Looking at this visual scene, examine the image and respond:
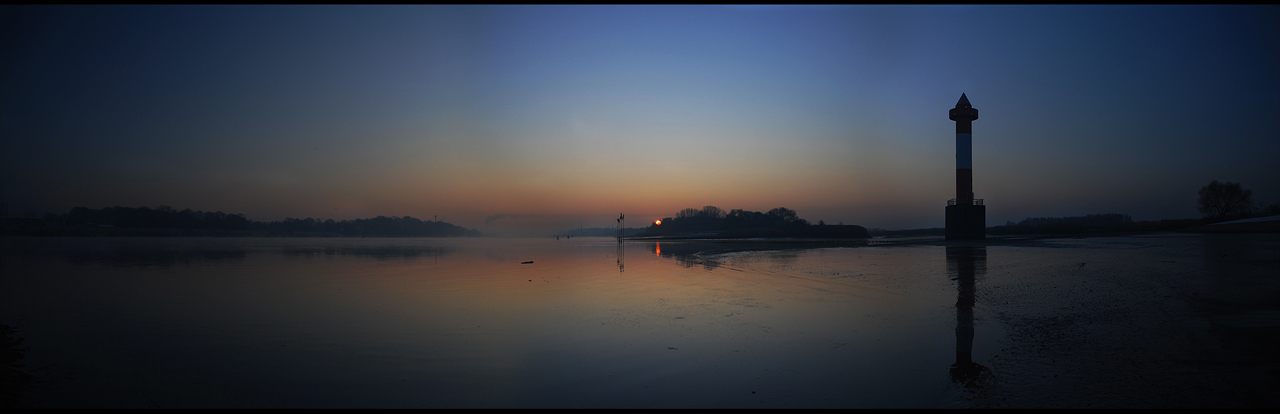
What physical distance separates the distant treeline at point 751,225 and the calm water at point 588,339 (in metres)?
60.6

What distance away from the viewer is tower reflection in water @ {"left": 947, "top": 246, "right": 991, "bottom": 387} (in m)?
5.78

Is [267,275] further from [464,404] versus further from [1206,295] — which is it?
[1206,295]

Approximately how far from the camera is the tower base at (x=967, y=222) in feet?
111

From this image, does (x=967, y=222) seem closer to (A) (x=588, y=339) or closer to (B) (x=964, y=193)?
(B) (x=964, y=193)

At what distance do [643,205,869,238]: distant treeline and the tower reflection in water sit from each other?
54.5 metres

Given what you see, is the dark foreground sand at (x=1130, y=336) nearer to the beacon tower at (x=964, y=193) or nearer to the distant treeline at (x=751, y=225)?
the beacon tower at (x=964, y=193)

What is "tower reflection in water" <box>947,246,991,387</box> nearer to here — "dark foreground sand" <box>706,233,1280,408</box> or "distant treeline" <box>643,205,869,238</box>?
"dark foreground sand" <box>706,233,1280,408</box>

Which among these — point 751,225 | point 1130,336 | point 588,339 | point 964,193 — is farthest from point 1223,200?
point 751,225

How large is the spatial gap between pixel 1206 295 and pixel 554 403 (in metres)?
11.8

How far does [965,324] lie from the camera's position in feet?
27.9

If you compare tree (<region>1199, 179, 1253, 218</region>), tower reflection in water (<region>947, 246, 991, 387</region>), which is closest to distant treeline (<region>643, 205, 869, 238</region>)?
tree (<region>1199, 179, 1253, 218</region>)

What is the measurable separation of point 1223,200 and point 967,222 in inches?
1164

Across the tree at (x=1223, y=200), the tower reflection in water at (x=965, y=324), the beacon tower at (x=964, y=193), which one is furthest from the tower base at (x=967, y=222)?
the tree at (x=1223, y=200)

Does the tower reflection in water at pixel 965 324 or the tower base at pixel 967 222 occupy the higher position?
the tower base at pixel 967 222
